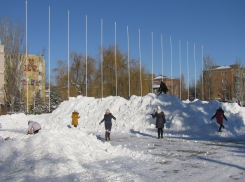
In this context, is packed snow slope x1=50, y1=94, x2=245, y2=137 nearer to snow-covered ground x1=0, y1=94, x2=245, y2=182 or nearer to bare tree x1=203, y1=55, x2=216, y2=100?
snow-covered ground x1=0, y1=94, x2=245, y2=182

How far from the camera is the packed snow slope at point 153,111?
17.1m

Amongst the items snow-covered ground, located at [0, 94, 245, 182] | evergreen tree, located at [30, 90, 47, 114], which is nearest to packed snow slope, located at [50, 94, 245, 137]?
snow-covered ground, located at [0, 94, 245, 182]

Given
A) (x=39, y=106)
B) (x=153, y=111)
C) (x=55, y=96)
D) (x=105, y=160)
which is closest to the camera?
(x=105, y=160)

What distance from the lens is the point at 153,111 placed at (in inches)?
815

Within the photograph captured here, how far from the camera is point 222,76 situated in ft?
240

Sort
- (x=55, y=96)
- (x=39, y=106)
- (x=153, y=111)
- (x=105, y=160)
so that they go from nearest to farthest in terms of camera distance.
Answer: (x=105, y=160) < (x=153, y=111) < (x=39, y=106) < (x=55, y=96)

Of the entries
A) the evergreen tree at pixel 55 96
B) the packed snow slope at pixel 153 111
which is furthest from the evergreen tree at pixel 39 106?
the packed snow slope at pixel 153 111

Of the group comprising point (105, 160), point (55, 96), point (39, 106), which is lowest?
point (105, 160)

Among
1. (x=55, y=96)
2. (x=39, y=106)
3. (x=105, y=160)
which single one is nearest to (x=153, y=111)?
(x=105, y=160)

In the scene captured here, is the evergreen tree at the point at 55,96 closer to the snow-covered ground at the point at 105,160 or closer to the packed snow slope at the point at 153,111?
the packed snow slope at the point at 153,111

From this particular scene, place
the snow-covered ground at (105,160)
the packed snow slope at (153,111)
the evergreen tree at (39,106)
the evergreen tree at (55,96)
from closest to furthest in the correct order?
the snow-covered ground at (105,160) < the packed snow slope at (153,111) < the evergreen tree at (39,106) < the evergreen tree at (55,96)

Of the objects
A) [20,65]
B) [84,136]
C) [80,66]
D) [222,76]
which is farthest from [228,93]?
[84,136]

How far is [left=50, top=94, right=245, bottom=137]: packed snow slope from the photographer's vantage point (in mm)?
17075

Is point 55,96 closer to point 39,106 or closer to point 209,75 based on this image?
point 39,106
